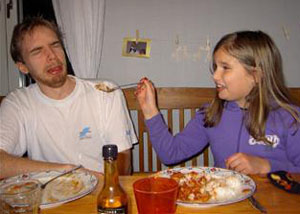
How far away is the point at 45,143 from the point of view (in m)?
1.58

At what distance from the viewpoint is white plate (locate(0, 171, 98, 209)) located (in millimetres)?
903

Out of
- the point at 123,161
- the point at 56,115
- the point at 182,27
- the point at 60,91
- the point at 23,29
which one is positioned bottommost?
the point at 123,161

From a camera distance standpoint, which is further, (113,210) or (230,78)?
(230,78)

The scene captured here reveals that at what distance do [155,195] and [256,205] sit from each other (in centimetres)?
30

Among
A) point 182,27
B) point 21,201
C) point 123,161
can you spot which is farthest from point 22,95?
point 182,27

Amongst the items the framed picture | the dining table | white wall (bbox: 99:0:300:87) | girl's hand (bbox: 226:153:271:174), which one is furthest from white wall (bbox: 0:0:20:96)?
girl's hand (bbox: 226:153:271:174)

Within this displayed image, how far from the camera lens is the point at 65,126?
5.19 ft

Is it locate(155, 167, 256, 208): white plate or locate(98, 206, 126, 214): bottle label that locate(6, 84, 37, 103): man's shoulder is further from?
locate(98, 206, 126, 214): bottle label

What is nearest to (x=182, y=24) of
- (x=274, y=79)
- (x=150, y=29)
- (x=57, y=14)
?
(x=150, y=29)

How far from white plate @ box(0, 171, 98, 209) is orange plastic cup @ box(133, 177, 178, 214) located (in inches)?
9.6

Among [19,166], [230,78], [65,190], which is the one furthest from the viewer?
[230,78]

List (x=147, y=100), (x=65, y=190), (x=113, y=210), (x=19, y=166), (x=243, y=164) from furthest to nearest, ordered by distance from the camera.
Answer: (x=147, y=100) → (x=19, y=166) → (x=243, y=164) → (x=65, y=190) → (x=113, y=210)

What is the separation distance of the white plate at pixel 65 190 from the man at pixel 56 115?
1.46 feet

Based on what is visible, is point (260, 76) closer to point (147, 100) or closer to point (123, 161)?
point (147, 100)
